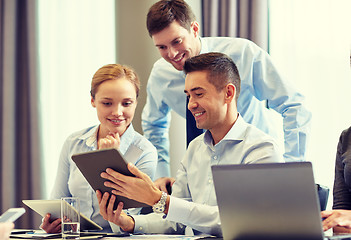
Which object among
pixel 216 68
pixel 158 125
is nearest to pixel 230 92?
pixel 216 68

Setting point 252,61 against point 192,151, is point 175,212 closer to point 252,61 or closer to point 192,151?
point 192,151

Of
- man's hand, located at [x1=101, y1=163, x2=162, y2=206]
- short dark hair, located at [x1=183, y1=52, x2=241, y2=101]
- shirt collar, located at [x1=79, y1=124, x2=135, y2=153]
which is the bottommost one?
man's hand, located at [x1=101, y1=163, x2=162, y2=206]

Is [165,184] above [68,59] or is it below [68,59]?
below

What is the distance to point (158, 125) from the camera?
3262 mm

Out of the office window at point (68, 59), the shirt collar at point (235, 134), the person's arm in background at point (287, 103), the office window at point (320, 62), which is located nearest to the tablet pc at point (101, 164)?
the shirt collar at point (235, 134)

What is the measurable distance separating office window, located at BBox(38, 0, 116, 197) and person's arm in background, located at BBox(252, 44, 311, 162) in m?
1.71

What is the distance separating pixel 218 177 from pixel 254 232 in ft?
0.58

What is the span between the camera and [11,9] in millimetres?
4145

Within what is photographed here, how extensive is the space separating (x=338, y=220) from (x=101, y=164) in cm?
81

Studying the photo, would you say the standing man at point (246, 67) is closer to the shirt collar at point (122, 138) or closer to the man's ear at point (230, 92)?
the shirt collar at point (122, 138)

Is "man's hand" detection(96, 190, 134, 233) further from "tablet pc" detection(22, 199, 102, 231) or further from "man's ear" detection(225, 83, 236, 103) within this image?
"man's ear" detection(225, 83, 236, 103)

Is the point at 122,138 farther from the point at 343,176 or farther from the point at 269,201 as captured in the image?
the point at 269,201

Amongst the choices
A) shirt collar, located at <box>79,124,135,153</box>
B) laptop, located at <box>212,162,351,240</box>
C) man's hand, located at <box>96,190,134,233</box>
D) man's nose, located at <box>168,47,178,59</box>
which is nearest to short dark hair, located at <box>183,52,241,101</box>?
man's nose, located at <box>168,47,178,59</box>

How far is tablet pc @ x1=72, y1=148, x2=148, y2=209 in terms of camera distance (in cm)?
179
